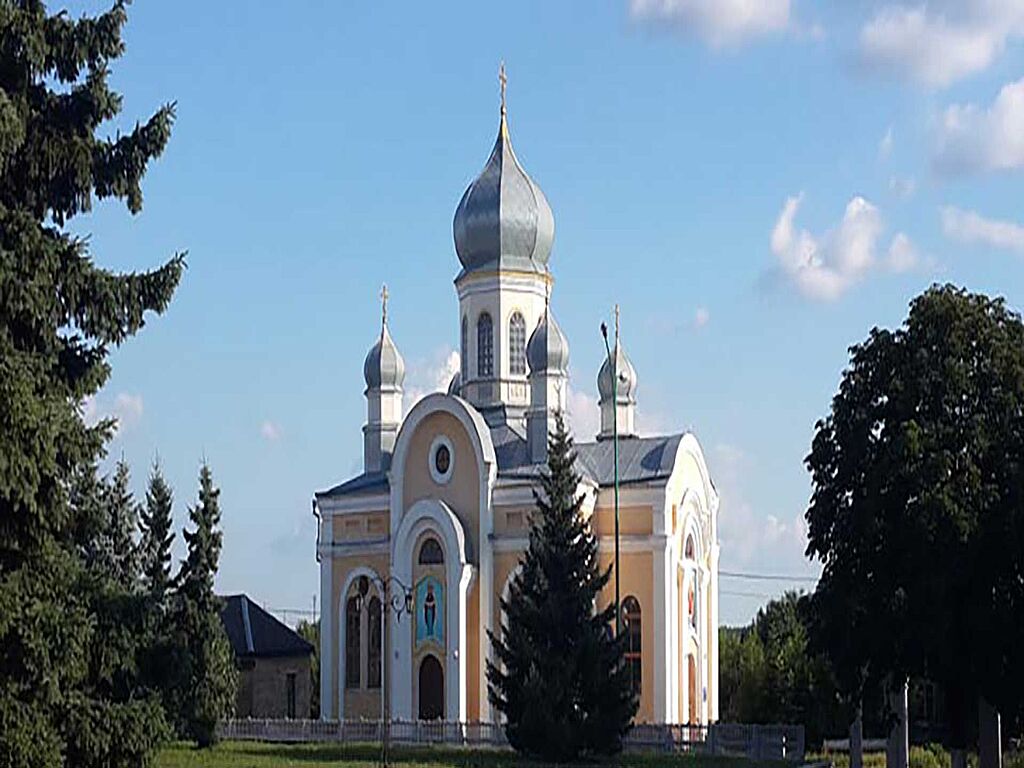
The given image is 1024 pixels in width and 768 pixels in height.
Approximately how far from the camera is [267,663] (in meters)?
53.8

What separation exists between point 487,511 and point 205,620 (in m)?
10.3

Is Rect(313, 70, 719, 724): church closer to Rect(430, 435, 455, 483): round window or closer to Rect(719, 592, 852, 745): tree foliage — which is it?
Rect(430, 435, 455, 483): round window

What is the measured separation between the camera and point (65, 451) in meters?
17.6

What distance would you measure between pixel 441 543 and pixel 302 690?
28.5 feet

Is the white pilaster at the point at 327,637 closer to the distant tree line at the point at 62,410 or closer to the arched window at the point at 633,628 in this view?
the arched window at the point at 633,628

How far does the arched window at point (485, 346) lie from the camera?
176ft

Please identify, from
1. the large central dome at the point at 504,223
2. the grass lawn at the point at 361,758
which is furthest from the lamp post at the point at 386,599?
the large central dome at the point at 504,223

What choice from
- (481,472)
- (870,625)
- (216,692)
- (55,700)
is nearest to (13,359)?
(55,700)

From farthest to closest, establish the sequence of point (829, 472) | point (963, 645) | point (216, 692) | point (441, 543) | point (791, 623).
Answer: point (791, 623) < point (441, 543) < point (216, 692) < point (829, 472) < point (963, 645)

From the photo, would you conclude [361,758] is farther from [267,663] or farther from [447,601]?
[267,663]

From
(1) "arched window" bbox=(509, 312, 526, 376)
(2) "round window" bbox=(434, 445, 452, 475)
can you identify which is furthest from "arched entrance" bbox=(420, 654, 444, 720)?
(1) "arched window" bbox=(509, 312, 526, 376)

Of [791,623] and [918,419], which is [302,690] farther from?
[918,419]

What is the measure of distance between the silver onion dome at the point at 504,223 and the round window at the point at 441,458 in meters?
6.29

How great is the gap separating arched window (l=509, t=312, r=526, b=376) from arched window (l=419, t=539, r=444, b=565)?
6.84 meters
